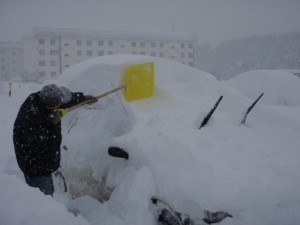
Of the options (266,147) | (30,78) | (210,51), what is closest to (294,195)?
(266,147)

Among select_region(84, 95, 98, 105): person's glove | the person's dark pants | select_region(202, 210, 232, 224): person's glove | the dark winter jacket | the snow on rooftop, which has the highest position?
the snow on rooftop

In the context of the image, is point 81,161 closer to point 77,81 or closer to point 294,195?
point 77,81

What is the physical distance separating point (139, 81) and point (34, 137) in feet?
5.04

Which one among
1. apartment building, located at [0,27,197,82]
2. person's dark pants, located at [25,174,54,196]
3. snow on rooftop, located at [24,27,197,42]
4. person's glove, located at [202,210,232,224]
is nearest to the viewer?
person's glove, located at [202,210,232,224]

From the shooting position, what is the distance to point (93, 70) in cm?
428

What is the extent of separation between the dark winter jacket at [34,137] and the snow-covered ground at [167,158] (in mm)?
265

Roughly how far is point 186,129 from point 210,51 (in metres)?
76.4

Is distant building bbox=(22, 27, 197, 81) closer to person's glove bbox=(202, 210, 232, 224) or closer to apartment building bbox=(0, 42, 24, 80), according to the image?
apartment building bbox=(0, 42, 24, 80)

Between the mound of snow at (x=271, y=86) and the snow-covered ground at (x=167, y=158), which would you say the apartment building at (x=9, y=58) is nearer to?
the mound of snow at (x=271, y=86)

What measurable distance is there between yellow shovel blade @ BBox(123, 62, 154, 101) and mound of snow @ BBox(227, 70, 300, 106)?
3.15 metres

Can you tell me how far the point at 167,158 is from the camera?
2785 millimetres

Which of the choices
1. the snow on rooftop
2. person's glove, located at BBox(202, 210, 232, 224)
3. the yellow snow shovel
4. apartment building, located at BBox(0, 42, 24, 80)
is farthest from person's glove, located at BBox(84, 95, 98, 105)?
apartment building, located at BBox(0, 42, 24, 80)

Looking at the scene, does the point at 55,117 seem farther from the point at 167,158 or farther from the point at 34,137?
the point at 167,158

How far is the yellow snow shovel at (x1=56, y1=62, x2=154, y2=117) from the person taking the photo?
3.85 meters
